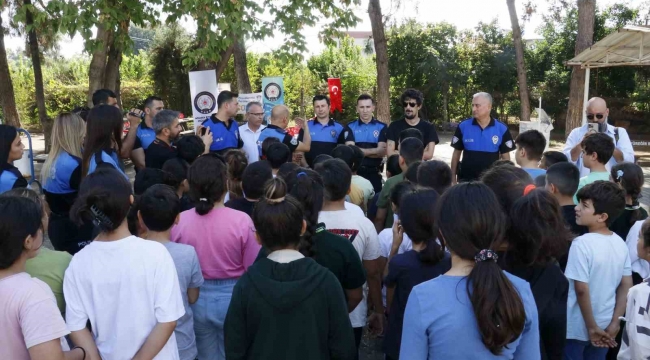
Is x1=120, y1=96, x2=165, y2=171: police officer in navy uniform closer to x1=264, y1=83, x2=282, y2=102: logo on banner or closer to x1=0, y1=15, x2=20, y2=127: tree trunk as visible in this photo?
x1=264, y1=83, x2=282, y2=102: logo on banner

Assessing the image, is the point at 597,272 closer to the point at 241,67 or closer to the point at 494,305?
the point at 494,305

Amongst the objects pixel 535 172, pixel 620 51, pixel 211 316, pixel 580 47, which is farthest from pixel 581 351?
pixel 580 47

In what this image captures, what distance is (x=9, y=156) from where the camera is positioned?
351 centimetres

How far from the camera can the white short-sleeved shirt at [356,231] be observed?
310 centimetres

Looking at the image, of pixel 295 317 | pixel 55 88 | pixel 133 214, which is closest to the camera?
pixel 295 317

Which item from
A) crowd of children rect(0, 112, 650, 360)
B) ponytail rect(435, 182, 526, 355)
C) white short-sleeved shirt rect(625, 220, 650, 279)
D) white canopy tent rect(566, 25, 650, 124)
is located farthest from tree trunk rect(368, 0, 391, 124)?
ponytail rect(435, 182, 526, 355)

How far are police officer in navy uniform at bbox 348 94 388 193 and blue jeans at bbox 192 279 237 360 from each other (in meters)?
3.14

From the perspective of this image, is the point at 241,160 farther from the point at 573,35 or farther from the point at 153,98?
the point at 573,35

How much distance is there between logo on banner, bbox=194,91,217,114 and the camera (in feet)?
30.6

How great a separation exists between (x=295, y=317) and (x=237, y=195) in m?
2.00

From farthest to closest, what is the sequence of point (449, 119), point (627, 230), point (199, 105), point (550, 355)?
point (449, 119)
point (199, 105)
point (627, 230)
point (550, 355)

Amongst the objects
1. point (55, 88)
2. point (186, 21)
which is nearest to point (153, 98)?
point (186, 21)

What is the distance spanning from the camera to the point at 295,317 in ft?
6.82

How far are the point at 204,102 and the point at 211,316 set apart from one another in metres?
6.93
